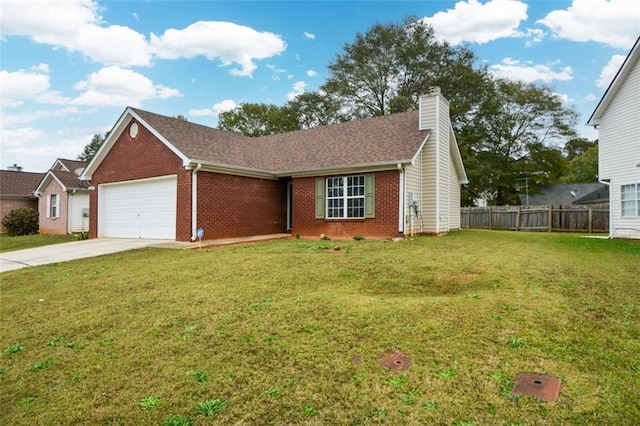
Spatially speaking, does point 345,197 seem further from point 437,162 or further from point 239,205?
point 239,205

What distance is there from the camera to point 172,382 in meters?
3.37

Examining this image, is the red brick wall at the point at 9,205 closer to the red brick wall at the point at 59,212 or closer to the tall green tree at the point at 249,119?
the red brick wall at the point at 59,212

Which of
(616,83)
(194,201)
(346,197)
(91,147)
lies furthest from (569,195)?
(91,147)

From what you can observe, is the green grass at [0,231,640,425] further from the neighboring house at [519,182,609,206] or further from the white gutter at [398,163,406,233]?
the neighboring house at [519,182,609,206]

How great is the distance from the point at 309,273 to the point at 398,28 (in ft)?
108

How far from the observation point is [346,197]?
13984 millimetres

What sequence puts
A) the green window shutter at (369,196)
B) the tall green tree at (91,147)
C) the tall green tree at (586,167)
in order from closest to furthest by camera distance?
1. the green window shutter at (369,196)
2. the tall green tree at (586,167)
3. the tall green tree at (91,147)

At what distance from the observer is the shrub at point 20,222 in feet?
77.5

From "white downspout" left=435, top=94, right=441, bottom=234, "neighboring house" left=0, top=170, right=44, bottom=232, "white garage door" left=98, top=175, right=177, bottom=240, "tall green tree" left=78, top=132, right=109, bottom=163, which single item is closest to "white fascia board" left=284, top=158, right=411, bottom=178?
"white downspout" left=435, top=94, right=441, bottom=234

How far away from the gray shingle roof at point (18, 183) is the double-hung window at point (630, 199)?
35.2 meters

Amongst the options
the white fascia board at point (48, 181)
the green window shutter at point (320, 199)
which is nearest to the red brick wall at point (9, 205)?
the white fascia board at point (48, 181)

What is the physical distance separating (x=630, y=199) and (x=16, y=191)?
36263 mm

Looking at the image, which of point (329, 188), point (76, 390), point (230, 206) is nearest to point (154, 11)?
point (230, 206)

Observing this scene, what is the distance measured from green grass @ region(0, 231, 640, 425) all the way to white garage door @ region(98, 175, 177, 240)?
677cm
